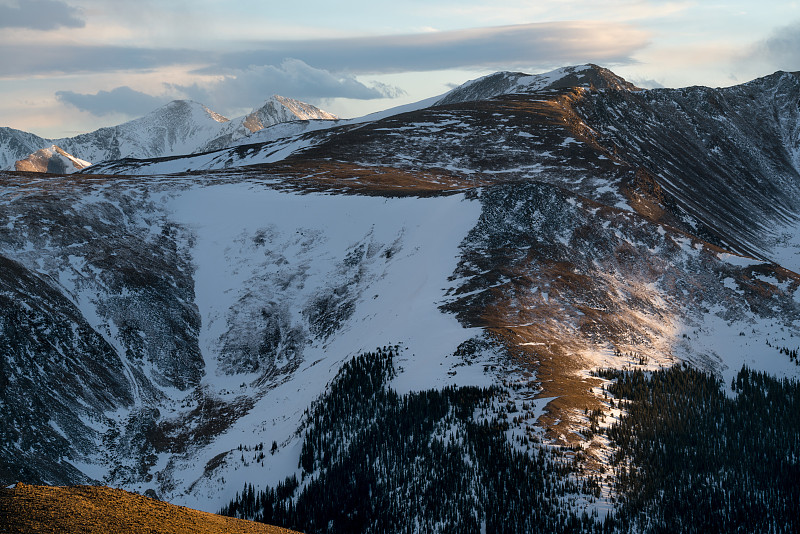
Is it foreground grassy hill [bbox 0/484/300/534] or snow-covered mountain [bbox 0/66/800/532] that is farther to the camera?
snow-covered mountain [bbox 0/66/800/532]

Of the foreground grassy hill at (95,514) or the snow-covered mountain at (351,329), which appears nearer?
the foreground grassy hill at (95,514)

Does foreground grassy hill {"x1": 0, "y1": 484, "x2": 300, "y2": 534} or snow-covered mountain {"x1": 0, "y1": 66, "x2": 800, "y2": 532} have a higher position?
foreground grassy hill {"x1": 0, "y1": 484, "x2": 300, "y2": 534}

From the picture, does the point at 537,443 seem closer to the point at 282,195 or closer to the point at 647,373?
the point at 647,373

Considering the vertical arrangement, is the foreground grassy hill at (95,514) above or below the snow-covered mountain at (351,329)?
above

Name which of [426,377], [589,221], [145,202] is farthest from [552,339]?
[145,202]
